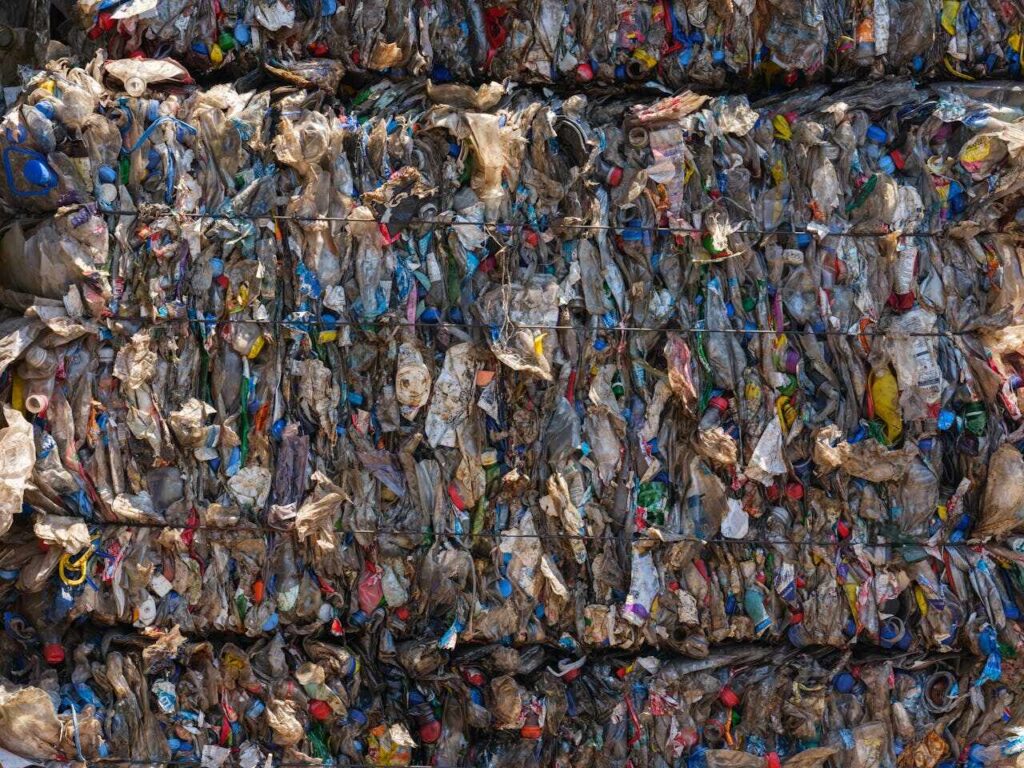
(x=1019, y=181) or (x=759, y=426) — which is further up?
(x=1019, y=181)

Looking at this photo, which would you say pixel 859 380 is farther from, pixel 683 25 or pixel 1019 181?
pixel 683 25

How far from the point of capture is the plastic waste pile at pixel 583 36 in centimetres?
288

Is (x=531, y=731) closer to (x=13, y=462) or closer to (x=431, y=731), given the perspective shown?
(x=431, y=731)

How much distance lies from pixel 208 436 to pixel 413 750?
90 centimetres

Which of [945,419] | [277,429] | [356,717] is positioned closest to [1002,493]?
[945,419]

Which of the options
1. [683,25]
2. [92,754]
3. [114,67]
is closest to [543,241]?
[683,25]

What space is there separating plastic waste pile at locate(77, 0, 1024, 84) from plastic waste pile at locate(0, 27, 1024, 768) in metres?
0.10

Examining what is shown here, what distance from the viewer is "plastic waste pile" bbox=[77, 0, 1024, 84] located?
9.46 ft

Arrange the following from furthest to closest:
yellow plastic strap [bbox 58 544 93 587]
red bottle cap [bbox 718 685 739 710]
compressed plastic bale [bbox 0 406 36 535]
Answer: red bottle cap [bbox 718 685 739 710] → yellow plastic strap [bbox 58 544 93 587] → compressed plastic bale [bbox 0 406 36 535]

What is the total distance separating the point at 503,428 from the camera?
283 cm

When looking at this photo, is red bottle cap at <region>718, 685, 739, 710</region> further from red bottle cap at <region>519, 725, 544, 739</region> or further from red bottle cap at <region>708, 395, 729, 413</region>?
red bottle cap at <region>708, 395, 729, 413</region>

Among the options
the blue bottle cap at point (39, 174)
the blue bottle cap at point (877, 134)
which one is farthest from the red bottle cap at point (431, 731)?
the blue bottle cap at point (877, 134)

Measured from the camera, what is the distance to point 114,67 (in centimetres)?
281

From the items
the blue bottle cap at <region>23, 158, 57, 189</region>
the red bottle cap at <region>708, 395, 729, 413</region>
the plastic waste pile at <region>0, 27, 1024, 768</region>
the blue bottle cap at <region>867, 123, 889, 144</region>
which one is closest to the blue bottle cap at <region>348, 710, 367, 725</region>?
the plastic waste pile at <region>0, 27, 1024, 768</region>
